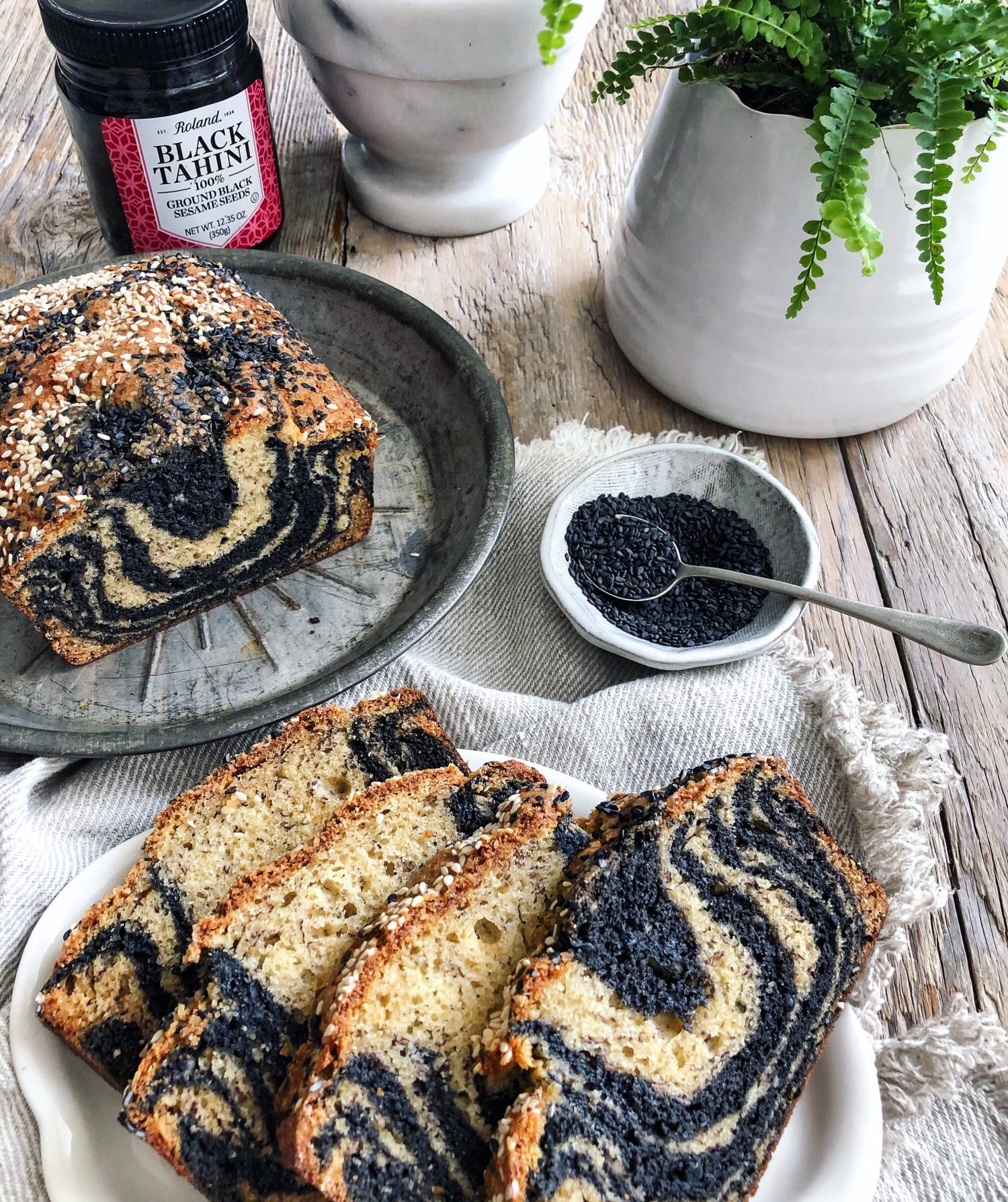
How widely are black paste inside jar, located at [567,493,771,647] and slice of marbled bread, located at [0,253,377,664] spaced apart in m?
0.55

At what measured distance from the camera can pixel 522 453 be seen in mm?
2639

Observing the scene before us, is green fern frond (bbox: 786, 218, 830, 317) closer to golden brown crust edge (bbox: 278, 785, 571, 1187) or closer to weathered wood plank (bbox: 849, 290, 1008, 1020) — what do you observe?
weathered wood plank (bbox: 849, 290, 1008, 1020)

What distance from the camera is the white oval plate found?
148 cm

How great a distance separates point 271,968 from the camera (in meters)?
1.60

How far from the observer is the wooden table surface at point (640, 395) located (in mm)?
2055

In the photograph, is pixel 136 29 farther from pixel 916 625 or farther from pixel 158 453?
pixel 916 625

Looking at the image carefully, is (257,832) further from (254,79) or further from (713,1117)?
(254,79)

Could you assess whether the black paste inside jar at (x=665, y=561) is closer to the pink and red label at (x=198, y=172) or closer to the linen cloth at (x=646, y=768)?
the linen cloth at (x=646, y=768)

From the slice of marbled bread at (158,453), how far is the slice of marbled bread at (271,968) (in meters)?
0.80

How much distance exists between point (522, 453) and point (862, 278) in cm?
88

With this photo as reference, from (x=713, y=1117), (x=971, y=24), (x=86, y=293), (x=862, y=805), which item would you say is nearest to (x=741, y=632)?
(x=862, y=805)

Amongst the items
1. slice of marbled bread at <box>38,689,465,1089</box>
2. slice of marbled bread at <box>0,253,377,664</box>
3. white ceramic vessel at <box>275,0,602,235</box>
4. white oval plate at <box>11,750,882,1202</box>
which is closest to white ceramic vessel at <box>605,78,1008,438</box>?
white ceramic vessel at <box>275,0,602,235</box>

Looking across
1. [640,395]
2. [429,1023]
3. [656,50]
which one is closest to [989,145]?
[656,50]

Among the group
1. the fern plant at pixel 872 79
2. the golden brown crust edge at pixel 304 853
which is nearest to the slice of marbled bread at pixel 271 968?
the golden brown crust edge at pixel 304 853
